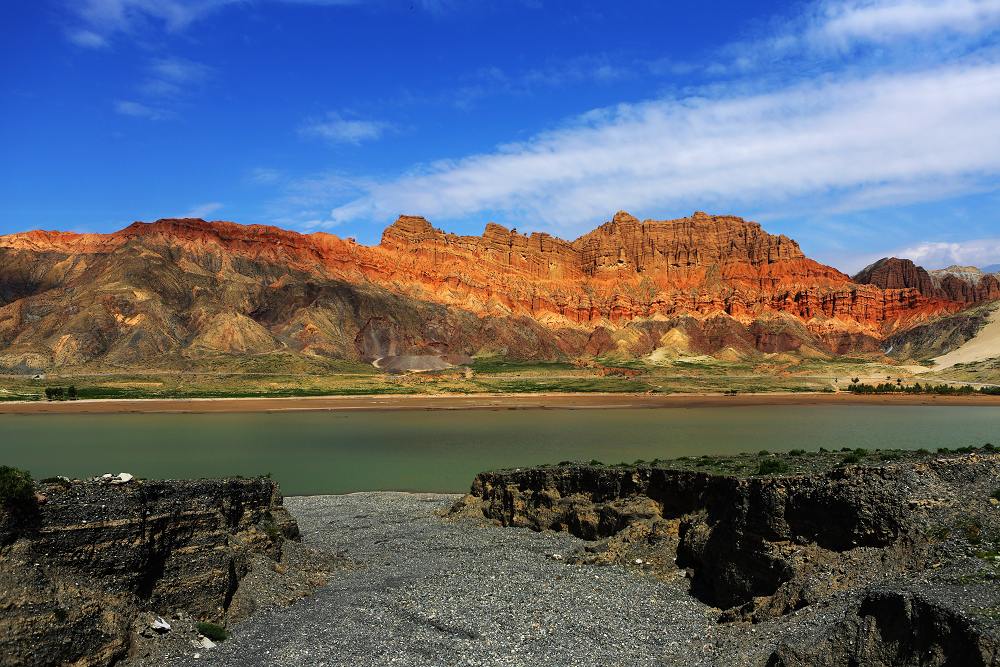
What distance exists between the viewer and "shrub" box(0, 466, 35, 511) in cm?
1347

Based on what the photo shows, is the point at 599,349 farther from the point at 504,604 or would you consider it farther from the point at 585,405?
the point at 504,604

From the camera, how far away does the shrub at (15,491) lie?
13.5 metres

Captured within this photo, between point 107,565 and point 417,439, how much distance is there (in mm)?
42809

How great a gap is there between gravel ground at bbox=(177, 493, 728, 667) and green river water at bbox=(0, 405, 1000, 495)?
1485 centimetres

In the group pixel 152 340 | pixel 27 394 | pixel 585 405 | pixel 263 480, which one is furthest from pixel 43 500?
pixel 152 340

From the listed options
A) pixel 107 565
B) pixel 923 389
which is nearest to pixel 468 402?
pixel 923 389

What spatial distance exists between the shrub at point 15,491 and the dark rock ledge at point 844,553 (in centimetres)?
1522

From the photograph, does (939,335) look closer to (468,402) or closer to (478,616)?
(468,402)

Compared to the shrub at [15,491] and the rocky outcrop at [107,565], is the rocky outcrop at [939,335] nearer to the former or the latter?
the rocky outcrop at [107,565]

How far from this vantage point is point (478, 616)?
56.1 feet

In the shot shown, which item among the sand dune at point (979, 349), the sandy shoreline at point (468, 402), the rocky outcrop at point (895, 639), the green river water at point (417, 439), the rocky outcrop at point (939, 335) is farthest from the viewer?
the rocky outcrop at point (939, 335)

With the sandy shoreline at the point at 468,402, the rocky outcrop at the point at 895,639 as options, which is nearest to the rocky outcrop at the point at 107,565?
the rocky outcrop at the point at 895,639

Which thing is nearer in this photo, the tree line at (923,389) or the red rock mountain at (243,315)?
the tree line at (923,389)

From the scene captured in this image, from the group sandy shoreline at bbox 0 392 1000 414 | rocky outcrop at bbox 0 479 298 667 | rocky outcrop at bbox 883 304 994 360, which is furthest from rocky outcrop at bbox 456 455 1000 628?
rocky outcrop at bbox 883 304 994 360
